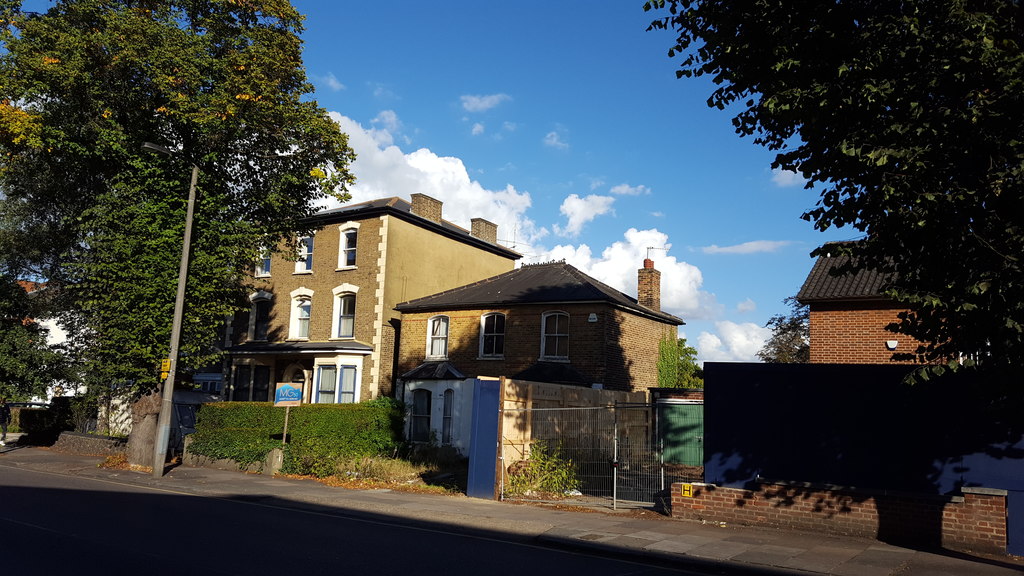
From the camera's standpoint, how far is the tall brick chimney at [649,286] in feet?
103

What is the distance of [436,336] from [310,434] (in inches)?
370

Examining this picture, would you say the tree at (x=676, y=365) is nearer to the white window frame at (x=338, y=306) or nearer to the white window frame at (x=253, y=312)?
the white window frame at (x=338, y=306)

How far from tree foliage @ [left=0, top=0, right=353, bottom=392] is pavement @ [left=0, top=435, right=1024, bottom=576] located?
5.40 metres

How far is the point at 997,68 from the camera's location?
8273mm

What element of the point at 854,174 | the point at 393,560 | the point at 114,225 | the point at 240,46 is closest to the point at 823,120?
the point at 854,174

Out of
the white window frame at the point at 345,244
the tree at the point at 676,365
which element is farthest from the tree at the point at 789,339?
the white window frame at the point at 345,244

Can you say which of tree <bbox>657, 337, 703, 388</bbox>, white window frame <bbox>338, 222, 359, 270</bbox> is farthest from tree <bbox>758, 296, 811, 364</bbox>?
white window frame <bbox>338, 222, 359, 270</bbox>

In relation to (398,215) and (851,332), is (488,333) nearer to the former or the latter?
(398,215)

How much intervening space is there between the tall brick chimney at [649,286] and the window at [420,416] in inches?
393

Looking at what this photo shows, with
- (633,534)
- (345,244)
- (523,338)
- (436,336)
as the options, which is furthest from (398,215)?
(633,534)

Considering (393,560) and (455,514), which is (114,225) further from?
(393,560)

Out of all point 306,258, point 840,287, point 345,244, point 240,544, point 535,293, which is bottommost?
point 240,544

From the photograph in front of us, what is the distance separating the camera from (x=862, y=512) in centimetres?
1196

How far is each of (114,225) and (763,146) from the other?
19129 millimetres
